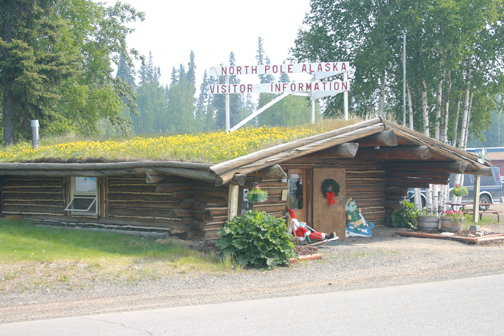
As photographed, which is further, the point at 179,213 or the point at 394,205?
the point at 394,205

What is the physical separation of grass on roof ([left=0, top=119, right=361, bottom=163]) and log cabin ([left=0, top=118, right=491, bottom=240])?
1.66 ft

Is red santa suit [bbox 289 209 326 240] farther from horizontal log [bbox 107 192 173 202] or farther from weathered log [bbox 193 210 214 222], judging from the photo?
horizontal log [bbox 107 192 173 202]

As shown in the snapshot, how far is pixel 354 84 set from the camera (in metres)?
24.9

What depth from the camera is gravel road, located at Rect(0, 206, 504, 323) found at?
22.2ft

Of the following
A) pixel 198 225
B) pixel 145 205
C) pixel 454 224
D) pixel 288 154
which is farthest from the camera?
pixel 454 224

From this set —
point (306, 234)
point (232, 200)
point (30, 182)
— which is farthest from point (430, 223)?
point (30, 182)

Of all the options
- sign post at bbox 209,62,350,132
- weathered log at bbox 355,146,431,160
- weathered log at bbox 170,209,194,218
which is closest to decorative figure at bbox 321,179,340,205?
weathered log at bbox 355,146,431,160

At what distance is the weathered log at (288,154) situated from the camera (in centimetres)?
935

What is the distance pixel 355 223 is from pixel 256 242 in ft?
23.4

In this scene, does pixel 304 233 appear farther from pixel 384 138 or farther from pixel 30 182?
pixel 30 182

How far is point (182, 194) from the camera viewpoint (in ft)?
39.6

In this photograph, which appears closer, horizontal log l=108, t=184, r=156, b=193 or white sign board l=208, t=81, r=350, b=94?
horizontal log l=108, t=184, r=156, b=193

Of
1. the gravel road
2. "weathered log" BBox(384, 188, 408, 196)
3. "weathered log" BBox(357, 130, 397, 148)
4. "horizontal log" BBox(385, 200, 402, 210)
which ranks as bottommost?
the gravel road

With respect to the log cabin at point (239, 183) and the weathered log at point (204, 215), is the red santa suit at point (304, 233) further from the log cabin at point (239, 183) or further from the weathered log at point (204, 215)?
the weathered log at point (204, 215)
